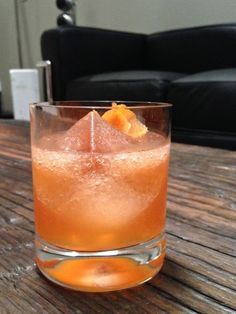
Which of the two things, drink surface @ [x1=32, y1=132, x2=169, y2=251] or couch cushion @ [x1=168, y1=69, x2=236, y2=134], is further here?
couch cushion @ [x1=168, y1=69, x2=236, y2=134]

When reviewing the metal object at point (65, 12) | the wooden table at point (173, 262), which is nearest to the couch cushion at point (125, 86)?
the metal object at point (65, 12)

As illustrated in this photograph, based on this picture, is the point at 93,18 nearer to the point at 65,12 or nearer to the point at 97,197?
the point at 65,12

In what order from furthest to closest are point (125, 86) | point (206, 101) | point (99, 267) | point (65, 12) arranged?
1. point (65, 12)
2. point (125, 86)
3. point (206, 101)
4. point (99, 267)

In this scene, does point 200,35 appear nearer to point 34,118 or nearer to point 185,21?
point 185,21

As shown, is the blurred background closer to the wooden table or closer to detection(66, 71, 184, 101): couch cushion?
detection(66, 71, 184, 101): couch cushion

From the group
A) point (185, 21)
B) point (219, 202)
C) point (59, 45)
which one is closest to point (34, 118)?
point (219, 202)

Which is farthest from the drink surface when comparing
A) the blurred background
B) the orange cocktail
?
the blurred background

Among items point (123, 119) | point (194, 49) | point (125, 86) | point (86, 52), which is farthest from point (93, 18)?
point (123, 119)
